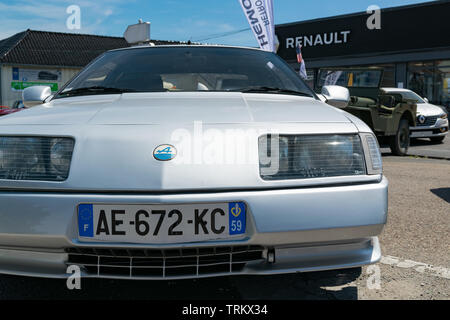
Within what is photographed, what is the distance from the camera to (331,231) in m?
1.77

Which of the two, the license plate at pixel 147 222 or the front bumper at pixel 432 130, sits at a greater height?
the front bumper at pixel 432 130

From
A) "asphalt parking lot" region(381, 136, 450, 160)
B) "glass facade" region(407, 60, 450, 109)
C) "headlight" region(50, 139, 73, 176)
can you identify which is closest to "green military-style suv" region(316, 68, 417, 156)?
"asphalt parking lot" region(381, 136, 450, 160)

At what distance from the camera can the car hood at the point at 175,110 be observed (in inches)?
76.3

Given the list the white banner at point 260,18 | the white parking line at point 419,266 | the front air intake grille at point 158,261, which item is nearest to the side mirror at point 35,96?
the front air intake grille at point 158,261

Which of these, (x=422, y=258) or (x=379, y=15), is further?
(x=379, y=15)

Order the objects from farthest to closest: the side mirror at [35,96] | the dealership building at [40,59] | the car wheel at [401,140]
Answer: the dealership building at [40,59], the car wheel at [401,140], the side mirror at [35,96]

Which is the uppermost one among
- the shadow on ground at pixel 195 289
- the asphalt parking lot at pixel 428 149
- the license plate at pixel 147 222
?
the asphalt parking lot at pixel 428 149

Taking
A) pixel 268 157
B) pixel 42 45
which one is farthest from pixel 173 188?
pixel 42 45

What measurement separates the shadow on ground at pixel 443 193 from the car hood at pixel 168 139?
9.30 ft

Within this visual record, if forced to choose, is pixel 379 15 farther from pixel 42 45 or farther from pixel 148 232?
pixel 42 45

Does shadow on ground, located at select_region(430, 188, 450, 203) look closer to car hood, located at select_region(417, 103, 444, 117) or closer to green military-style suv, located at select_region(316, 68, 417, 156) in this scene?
green military-style suv, located at select_region(316, 68, 417, 156)

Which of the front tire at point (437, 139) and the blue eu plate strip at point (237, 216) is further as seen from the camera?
the front tire at point (437, 139)

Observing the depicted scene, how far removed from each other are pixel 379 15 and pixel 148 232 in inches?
799

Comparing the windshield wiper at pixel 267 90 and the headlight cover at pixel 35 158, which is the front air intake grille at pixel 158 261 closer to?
the headlight cover at pixel 35 158
